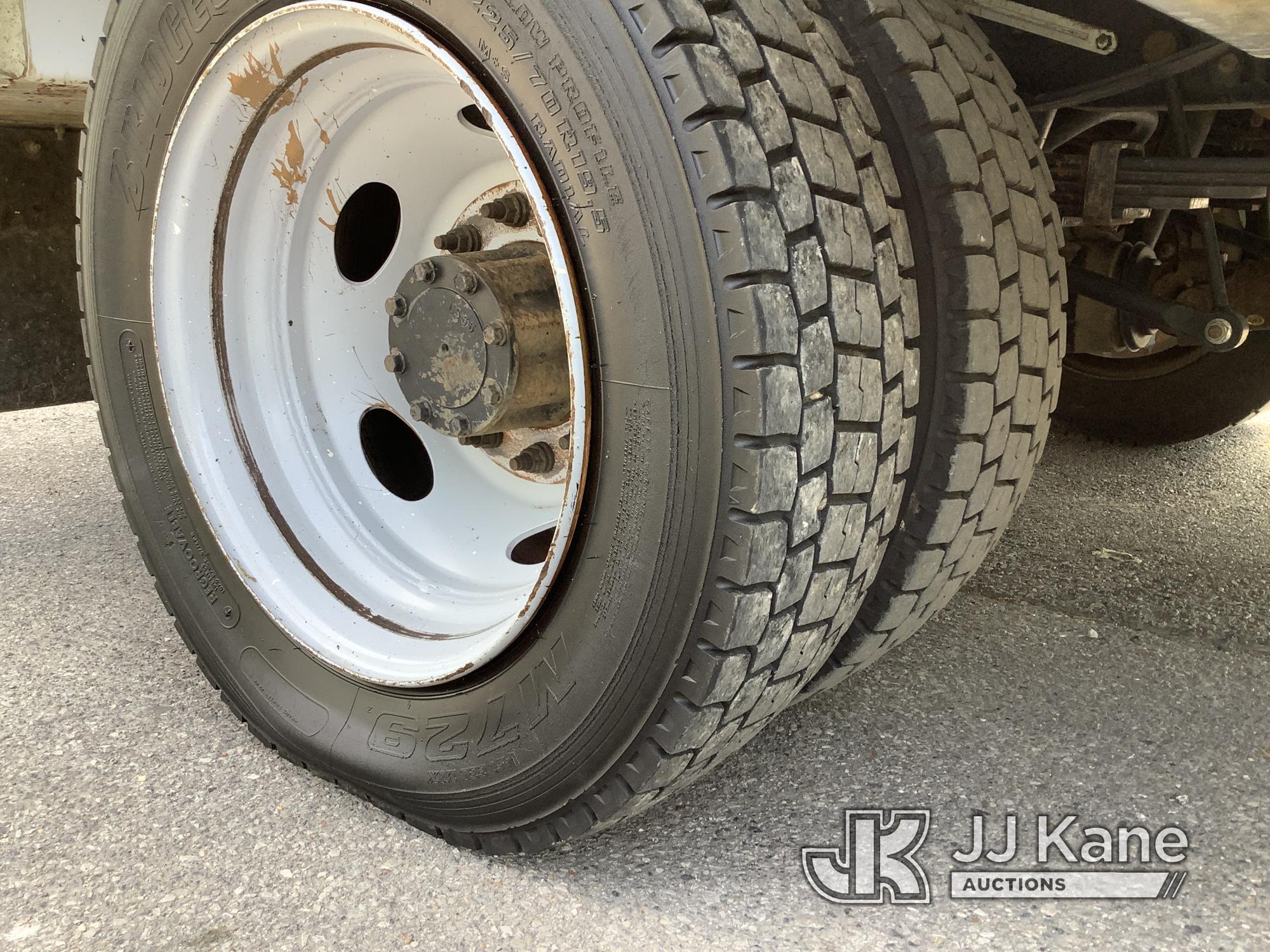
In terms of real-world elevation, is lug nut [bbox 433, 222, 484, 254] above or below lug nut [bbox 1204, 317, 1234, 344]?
below

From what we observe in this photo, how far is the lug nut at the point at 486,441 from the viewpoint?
1.81 meters

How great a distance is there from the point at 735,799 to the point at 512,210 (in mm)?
1006

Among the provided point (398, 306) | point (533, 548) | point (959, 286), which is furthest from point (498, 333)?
point (959, 286)

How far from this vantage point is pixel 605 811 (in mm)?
1428

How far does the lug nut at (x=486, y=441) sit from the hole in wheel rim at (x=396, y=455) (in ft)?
0.51

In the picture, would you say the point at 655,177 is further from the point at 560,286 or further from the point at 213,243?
the point at 213,243

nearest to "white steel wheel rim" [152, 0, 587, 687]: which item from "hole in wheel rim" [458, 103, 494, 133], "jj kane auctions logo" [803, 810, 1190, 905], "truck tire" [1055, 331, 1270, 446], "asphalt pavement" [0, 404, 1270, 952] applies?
"hole in wheel rim" [458, 103, 494, 133]

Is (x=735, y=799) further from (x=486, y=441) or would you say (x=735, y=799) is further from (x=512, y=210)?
(x=512, y=210)

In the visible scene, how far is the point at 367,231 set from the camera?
1901 millimetres

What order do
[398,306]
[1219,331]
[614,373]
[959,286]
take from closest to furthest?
[614,373] → [959,286] → [398,306] → [1219,331]

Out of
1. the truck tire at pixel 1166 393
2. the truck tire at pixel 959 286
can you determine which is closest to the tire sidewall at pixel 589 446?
the truck tire at pixel 959 286

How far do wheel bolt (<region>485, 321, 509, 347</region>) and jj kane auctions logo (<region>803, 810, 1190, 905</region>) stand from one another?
2.82 ft

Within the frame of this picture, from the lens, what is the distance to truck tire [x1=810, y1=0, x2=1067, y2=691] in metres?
1.43

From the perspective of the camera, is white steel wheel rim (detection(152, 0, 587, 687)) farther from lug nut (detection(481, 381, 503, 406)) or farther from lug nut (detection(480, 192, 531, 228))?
lug nut (detection(481, 381, 503, 406))
